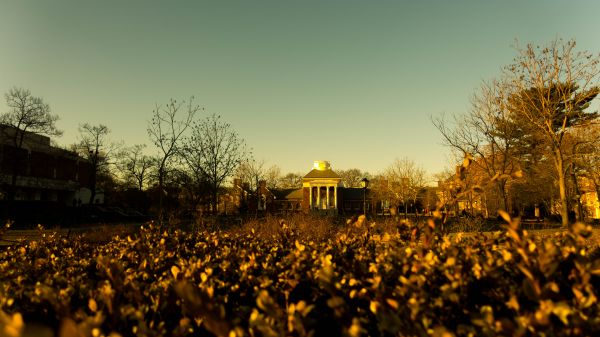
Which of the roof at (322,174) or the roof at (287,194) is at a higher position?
the roof at (322,174)

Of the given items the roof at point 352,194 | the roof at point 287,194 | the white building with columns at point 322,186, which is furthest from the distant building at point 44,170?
the roof at point 352,194

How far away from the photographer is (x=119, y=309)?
1495mm

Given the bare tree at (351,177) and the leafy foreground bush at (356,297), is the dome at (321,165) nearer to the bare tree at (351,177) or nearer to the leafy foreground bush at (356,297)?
the bare tree at (351,177)

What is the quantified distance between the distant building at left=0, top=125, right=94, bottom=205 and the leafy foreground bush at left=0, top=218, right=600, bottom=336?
38.2m

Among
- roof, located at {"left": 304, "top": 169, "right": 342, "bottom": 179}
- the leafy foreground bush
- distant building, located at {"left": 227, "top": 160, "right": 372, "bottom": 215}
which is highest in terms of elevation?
roof, located at {"left": 304, "top": 169, "right": 342, "bottom": 179}

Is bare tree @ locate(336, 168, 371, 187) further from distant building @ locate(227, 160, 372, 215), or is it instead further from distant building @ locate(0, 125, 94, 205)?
distant building @ locate(0, 125, 94, 205)

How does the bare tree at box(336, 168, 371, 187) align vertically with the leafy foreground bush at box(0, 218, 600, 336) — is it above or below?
above

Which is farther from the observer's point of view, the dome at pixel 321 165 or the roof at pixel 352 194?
the roof at pixel 352 194

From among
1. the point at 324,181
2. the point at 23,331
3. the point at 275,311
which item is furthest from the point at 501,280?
the point at 324,181

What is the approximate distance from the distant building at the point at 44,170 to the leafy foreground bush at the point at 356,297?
38.2m

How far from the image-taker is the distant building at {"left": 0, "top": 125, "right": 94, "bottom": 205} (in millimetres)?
37000

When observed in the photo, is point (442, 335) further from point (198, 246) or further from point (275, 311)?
point (198, 246)

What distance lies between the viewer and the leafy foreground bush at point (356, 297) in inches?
49.2

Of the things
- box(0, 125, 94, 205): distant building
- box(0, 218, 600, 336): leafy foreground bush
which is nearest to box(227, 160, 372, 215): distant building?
box(0, 125, 94, 205): distant building
